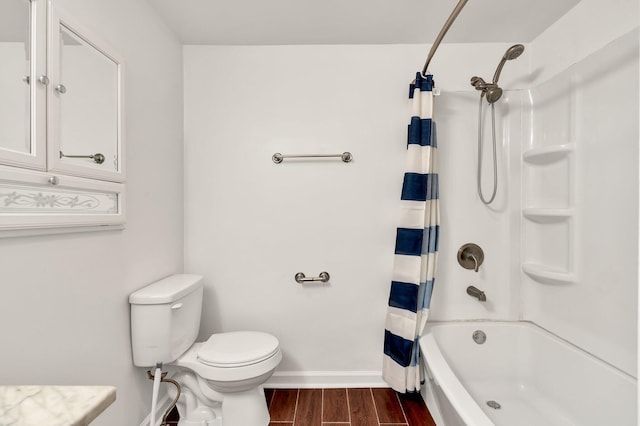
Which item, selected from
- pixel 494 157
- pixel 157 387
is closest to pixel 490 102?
pixel 494 157

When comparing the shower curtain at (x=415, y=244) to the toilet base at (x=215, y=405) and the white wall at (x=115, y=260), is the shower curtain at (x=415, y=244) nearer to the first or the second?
the toilet base at (x=215, y=405)

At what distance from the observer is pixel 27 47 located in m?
0.91

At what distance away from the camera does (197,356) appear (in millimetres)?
1506

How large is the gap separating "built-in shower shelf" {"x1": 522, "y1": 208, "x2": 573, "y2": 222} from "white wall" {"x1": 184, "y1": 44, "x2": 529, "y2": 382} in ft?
0.41

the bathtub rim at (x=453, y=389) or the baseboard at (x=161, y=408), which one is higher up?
the bathtub rim at (x=453, y=389)

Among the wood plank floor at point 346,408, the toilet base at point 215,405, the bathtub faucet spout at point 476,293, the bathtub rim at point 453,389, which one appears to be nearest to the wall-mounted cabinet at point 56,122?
the toilet base at point 215,405

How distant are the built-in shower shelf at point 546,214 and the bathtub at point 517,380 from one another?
0.64 meters

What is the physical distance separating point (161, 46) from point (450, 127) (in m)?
1.77

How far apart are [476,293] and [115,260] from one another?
1.92 meters

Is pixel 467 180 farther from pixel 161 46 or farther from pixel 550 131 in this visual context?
pixel 161 46

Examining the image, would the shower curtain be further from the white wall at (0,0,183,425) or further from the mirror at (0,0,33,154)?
the mirror at (0,0,33,154)

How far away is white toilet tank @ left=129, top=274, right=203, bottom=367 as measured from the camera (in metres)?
1.37

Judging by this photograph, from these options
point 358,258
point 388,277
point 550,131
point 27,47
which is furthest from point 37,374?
point 550,131

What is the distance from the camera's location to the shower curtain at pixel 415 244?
165 centimetres
